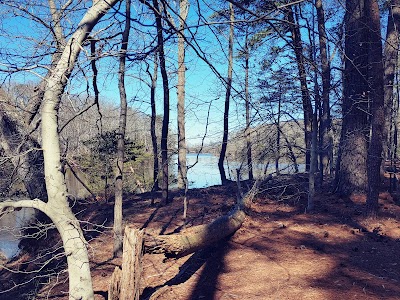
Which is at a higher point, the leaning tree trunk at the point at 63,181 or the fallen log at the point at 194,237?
the leaning tree trunk at the point at 63,181

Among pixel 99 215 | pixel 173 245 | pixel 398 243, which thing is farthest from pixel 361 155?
pixel 99 215

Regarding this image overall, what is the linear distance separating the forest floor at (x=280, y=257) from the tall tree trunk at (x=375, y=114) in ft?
2.01

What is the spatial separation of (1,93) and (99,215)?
5.12 m

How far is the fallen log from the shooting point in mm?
4516

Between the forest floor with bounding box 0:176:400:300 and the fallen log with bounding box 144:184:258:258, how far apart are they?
28 centimetres

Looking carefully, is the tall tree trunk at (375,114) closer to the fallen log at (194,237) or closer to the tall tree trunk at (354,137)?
the tall tree trunk at (354,137)

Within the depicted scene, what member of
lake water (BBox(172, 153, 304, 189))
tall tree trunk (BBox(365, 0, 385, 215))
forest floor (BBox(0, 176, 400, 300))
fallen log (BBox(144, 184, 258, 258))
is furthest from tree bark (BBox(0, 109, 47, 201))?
tall tree trunk (BBox(365, 0, 385, 215))

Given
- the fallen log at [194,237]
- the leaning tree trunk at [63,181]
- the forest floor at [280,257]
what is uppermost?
the leaning tree trunk at [63,181]

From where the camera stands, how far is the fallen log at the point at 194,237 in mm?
4516

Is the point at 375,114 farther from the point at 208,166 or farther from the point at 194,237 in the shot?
the point at 208,166

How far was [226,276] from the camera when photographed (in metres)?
5.01

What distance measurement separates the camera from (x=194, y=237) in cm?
524

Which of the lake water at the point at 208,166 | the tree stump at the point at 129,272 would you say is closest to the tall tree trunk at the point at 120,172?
the lake water at the point at 208,166

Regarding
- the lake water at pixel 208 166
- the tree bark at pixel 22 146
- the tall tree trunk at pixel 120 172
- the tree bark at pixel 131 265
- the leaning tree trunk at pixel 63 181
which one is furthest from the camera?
the lake water at pixel 208 166
